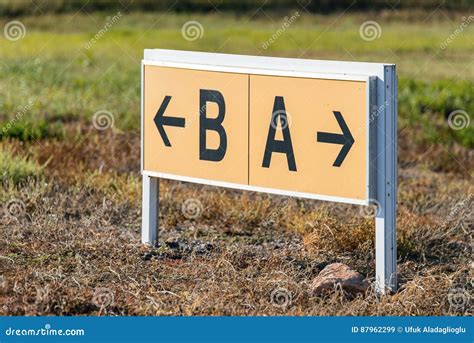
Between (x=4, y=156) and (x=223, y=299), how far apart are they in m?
3.36

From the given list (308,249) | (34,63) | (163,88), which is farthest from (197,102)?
(34,63)

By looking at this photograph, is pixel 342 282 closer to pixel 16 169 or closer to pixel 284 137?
pixel 284 137

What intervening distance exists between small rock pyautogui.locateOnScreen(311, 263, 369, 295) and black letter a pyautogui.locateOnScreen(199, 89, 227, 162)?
3.67 feet

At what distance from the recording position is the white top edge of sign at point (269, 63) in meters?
7.16

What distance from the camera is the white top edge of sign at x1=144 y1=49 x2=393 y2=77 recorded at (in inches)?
282

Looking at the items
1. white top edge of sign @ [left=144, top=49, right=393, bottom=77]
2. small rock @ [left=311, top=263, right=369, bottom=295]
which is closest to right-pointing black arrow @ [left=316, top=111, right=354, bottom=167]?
white top edge of sign @ [left=144, top=49, right=393, bottom=77]

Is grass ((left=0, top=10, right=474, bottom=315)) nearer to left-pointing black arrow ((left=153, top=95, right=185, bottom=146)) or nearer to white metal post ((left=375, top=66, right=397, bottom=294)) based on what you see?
white metal post ((left=375, top=66, right=397, bottom=294))

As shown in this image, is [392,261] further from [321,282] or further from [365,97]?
[365,97]

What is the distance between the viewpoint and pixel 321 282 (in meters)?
7.14

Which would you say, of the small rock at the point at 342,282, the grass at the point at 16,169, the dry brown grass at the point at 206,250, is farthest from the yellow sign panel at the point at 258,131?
the grass at the point at 16,169

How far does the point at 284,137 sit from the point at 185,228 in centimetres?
160

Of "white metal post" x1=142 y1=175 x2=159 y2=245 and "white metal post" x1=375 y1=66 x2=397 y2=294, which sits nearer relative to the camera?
"white metal post" x1=375 y1=66 x2=397 y2=294

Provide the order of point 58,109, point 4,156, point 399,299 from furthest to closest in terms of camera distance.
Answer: point 58,109 < point 4,156 < point 399,299

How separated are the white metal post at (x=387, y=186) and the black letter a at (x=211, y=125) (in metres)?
1.12
